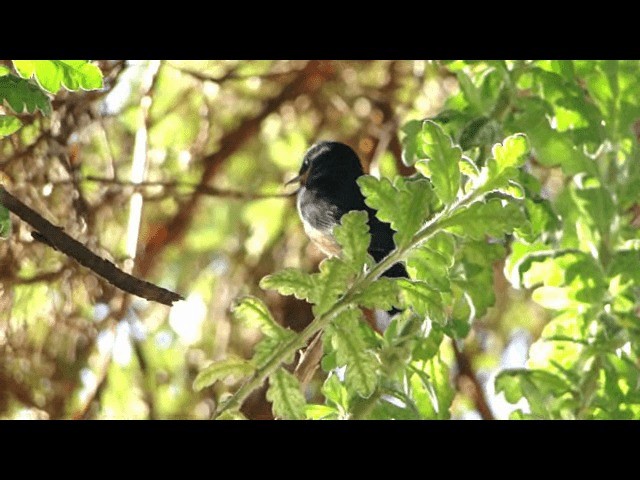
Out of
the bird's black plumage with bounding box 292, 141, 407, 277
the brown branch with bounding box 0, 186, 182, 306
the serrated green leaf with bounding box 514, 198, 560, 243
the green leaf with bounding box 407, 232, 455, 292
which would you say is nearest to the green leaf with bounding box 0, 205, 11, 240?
the brown branch with bounding box 0, 186, 182, 306

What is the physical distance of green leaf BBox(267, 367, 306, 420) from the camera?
0.54m

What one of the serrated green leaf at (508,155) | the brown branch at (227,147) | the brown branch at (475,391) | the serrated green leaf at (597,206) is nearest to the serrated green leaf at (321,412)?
the serrated green leaf at (508,155)

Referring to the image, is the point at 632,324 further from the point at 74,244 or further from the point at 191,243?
the point at 191,243

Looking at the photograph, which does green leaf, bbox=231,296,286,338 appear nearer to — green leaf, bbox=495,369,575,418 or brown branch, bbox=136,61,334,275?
green leaf, bbox=495,369,575,418

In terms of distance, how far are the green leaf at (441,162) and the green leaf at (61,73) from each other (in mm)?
218

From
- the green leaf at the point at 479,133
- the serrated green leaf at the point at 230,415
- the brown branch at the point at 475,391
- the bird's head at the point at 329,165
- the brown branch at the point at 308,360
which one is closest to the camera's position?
the serrated green leaf at the point at 230,415

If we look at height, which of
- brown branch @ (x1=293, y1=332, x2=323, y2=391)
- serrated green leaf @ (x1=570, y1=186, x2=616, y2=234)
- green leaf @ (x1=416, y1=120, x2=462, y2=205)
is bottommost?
brown branch @ (x1=293, y1=332, x2=323, y2=391)

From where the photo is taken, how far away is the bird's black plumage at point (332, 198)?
2.89ft

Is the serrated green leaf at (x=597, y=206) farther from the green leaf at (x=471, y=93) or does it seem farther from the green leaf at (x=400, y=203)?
the green leaf at (x=400, y=203)

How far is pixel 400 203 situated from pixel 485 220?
0.17 feet

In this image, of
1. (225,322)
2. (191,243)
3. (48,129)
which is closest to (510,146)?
(48,129)

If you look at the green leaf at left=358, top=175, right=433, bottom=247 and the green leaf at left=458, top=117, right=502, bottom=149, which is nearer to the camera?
the green leaf at left=358, top=175, right=433, bottom=247

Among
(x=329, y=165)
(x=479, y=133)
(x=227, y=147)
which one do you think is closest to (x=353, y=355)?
(x=479, y=133)

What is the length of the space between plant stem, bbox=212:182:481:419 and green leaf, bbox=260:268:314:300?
0.06 feet
